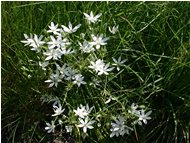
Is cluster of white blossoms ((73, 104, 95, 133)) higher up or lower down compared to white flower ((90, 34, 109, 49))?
lower down

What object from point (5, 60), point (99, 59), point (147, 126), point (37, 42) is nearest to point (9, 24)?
point (5, 60)

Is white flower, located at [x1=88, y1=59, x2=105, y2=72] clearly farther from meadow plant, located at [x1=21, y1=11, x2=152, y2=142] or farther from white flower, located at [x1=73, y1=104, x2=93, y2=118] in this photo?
white flower, located at [x1=73, y1=104, x2=93, y2=118]

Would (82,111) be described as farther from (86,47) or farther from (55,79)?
(86,47)

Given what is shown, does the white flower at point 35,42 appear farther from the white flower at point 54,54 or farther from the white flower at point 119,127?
the white flower at point 119,127

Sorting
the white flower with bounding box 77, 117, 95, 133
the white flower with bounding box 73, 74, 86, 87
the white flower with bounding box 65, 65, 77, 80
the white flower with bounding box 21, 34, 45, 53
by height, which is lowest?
the white flower with bounding box 77, 117, 95, 133

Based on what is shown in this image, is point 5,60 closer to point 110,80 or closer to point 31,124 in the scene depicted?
point 31,124

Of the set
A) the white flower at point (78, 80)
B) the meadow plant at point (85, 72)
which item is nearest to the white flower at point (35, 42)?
the meadow plant at point (85, 72)

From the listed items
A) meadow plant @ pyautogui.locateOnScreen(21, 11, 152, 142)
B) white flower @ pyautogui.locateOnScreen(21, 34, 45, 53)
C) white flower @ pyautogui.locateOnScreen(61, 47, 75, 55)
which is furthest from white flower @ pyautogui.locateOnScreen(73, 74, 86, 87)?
white flower @ pyautogui.locateOnScreen(21, 34, 45, 53)
